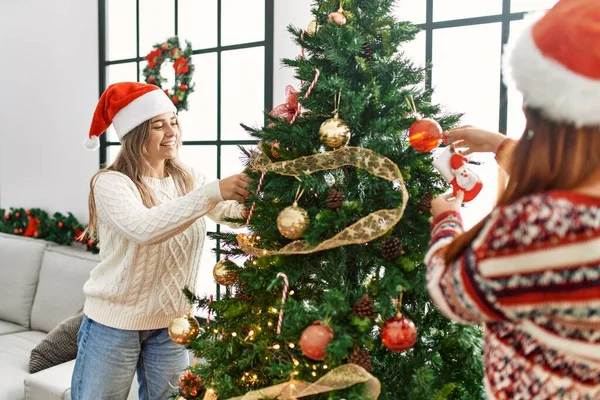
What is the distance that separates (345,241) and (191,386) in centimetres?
58

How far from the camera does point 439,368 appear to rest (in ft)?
3.93

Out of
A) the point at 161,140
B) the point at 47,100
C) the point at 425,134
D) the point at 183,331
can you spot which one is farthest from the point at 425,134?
the point at 47,100

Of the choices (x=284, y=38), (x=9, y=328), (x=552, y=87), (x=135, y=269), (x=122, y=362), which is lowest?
(x=9, y=328)

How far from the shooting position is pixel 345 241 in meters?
1.11

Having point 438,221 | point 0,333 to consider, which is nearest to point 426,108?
point 438,221

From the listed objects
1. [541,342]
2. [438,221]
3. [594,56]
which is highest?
[594,56]

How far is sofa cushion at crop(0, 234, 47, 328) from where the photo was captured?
3355 mm

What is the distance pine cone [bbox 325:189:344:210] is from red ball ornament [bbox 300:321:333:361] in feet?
0.80

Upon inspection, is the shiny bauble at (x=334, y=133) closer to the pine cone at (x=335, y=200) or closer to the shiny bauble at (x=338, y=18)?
the pine cone at (x=335, y=200)

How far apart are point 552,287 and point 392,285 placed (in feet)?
1.19

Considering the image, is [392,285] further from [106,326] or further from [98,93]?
[98,93]

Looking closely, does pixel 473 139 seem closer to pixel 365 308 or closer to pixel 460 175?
pixel 460 175

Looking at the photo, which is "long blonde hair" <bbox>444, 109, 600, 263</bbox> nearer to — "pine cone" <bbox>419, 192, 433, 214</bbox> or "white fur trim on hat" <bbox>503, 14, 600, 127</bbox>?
"white fur trim on hat" <bbox>503, 14, 600, 127</bbox>

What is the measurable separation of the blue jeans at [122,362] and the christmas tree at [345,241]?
0.45 meters
